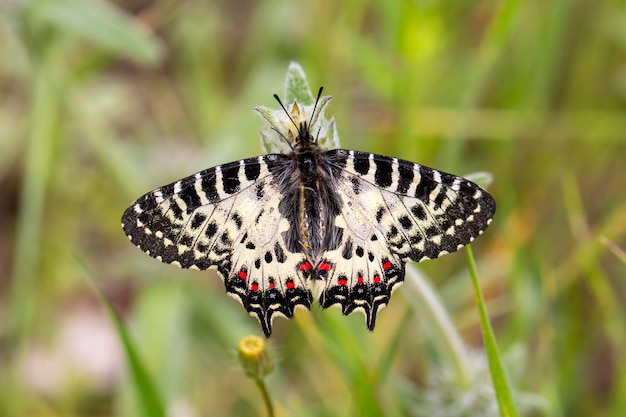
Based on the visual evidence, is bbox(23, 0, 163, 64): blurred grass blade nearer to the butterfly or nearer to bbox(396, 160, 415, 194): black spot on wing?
the butterfly

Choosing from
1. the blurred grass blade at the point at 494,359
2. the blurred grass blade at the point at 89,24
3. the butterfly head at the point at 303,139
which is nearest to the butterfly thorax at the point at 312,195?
the butterfly head at the point at 303,139

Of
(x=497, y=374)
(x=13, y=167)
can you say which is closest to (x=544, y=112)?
(x=497, y=374)

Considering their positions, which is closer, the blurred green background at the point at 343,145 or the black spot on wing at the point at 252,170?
the black spot on wing at the point at 252,170

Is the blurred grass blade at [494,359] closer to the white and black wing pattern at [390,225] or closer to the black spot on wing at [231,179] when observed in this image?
the white and black wing pattern at [390,225]

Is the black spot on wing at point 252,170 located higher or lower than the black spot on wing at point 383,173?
higher

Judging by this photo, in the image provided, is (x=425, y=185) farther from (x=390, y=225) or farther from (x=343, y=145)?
(x=343, y=145)

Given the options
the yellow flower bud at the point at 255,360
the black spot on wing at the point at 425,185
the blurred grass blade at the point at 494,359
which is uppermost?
the black spot on wing at the point at 425,185

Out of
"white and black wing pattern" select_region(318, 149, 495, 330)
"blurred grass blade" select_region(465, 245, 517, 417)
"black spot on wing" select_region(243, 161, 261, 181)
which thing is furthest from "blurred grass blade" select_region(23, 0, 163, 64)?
"blurred grass blade" select_region(465, 245, 517, 417)
